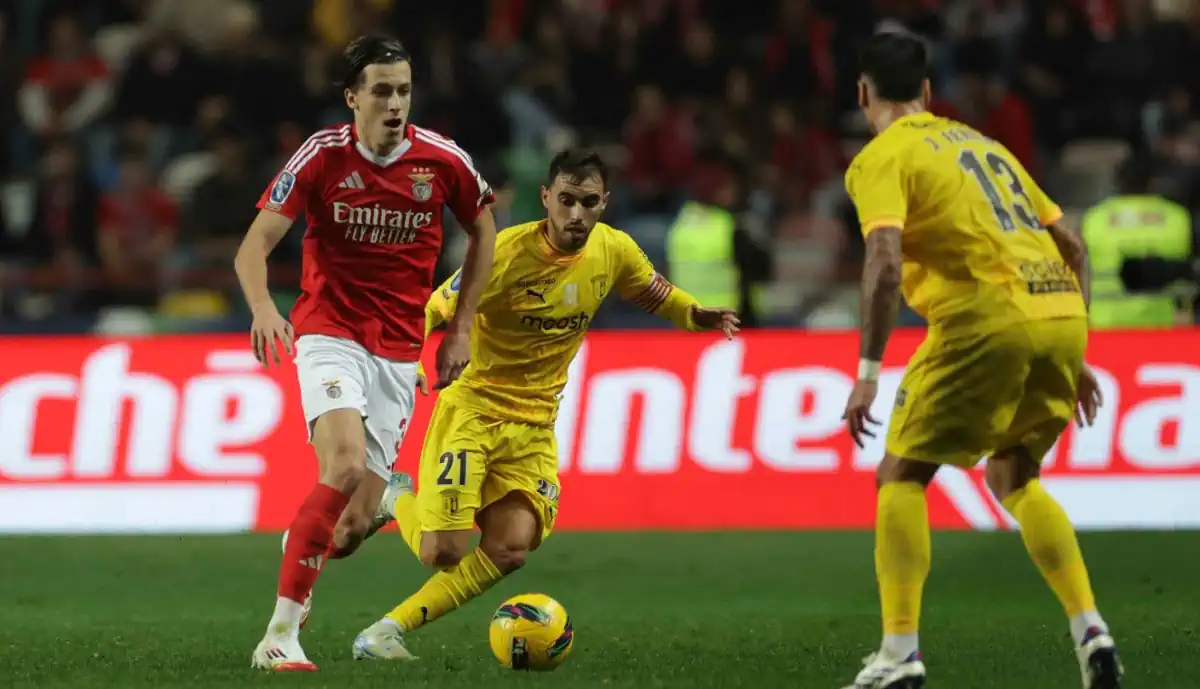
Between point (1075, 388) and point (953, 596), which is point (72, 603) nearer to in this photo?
point (953, 596)

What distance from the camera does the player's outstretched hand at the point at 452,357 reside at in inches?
290

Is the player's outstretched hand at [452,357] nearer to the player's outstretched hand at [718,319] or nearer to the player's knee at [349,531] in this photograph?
the player's knee at [349,531]

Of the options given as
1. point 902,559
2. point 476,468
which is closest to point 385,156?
point 476,468

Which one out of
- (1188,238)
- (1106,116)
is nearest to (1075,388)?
(1188,238)

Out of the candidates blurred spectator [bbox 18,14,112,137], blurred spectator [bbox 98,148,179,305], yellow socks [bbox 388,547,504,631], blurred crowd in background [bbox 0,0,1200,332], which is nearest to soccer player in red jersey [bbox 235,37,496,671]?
yellow socks [bbox 388,547,504,631]

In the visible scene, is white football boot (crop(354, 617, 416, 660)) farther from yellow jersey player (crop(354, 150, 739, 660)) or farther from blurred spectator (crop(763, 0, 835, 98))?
blurred spectator (crop(763, 0, 835, 98))

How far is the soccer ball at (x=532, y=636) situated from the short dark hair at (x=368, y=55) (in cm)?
208

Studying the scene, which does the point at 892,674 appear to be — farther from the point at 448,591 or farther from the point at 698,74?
the point at 698,74

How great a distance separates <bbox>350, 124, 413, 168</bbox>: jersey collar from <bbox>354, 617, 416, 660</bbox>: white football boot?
1.77 m

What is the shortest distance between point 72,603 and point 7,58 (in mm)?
10210

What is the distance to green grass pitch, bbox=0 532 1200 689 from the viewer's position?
6.95m

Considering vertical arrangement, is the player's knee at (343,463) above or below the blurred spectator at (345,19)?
below

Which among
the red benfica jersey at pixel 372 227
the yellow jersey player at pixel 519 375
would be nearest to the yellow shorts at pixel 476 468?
the yellow jersey player at pixel 519 375

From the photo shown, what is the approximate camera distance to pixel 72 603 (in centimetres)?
946
